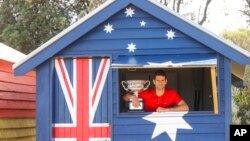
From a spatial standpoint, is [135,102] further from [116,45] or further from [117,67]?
[116,45]

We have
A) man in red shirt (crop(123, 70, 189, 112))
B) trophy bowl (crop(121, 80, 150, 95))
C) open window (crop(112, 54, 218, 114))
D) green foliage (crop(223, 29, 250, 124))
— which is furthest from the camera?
green foliage (crop(223, 29, 250, 124))

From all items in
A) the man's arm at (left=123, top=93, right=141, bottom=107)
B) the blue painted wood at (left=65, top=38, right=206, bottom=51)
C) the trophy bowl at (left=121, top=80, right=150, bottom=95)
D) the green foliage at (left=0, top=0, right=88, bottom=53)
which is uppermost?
the green foliage at (left=0, top=0, right=88, bottom=53)

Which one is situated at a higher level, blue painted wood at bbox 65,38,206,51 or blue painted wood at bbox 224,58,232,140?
blue painted wood at bbox 65,38,206,51

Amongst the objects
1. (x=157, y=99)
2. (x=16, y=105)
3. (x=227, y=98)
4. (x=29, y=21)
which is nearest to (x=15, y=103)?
(x=16, y=105)

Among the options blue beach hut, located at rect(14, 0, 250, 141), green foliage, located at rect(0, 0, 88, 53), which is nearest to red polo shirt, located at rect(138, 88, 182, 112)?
blue beach hut, located at rect(14, 0, 250, 141)

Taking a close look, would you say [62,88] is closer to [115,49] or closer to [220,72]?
[115,49]

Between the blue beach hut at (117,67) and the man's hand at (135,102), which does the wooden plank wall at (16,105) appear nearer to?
the blue beach hut at (117,67)

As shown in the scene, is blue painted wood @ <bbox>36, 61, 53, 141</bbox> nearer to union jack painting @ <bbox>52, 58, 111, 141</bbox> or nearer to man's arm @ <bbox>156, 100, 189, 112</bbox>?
union jack painting @ <bbox>52, 58, 111, 141</bbox>

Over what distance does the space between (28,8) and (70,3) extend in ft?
8.84

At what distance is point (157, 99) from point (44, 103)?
189 centimetres

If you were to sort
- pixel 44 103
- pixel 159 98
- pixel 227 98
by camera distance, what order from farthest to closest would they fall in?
pixel 159 98, pixel 44 103, pixel 227 98

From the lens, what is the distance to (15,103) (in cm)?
1060

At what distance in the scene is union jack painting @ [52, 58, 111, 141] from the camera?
839 cm

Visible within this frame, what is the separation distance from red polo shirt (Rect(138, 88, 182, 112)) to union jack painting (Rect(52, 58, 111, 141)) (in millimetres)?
773
